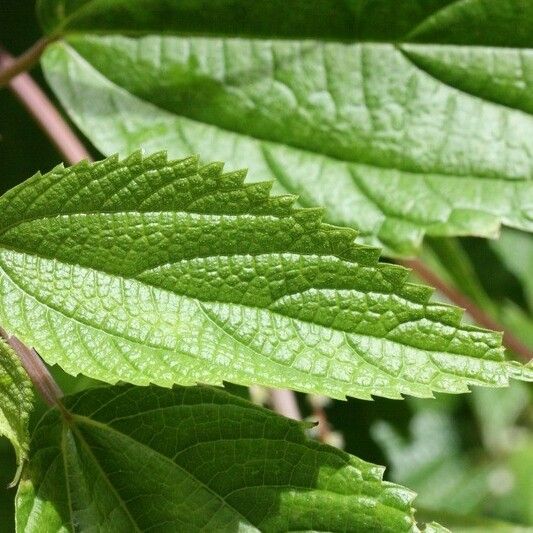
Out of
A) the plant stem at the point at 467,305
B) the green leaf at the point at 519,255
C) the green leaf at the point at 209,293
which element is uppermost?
the green leaf at the point at 519,255

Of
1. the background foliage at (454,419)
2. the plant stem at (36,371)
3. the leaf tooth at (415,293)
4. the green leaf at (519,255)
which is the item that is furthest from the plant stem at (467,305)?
the plant stem at (36,371)

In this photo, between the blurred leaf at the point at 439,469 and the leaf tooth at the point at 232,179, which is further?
the blurred leaf at the point at 439,469

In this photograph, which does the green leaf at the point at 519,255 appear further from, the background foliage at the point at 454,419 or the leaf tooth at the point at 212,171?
the leaf tooth at the point at 212,171

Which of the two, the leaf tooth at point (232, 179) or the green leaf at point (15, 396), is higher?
the leaf tooth at point (232, 179)

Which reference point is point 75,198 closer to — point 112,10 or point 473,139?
point 112,10

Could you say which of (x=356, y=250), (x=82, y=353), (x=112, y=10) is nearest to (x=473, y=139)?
(x=356, y=250)

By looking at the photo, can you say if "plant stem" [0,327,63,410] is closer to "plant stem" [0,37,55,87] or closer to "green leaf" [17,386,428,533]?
"green leaf" [17,386,428,533]
